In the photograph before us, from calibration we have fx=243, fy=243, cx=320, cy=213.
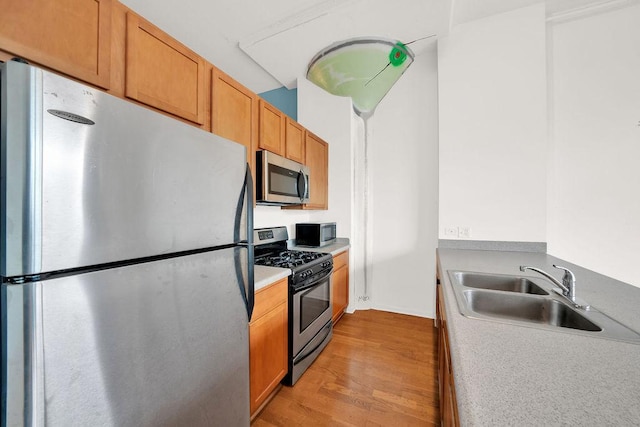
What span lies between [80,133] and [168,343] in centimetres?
69

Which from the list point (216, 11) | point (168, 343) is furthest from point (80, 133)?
point (216, 11)

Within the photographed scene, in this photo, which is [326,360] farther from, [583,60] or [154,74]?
[583,60]

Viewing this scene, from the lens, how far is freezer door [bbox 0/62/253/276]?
54 cm

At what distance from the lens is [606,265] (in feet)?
7.10

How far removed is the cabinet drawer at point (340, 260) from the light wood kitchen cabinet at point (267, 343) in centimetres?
94

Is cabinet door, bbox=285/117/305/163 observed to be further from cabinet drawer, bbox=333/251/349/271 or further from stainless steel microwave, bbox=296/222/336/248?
cabinet drawer, bbox=333/251/349/271

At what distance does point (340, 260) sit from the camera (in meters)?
2.71

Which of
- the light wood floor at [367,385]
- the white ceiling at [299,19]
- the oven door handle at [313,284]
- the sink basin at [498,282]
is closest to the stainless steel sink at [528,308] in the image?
the sink basin at [498,282]

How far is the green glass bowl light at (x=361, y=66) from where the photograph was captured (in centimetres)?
121

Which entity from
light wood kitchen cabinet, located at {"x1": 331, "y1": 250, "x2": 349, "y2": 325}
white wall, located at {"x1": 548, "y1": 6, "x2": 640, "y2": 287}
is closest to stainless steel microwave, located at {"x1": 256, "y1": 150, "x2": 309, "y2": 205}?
light wood kitchen cabinet, located at {"x1": 331, "y1": 250, "x2": 349, "y2": 325}

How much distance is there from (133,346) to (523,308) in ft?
5.10

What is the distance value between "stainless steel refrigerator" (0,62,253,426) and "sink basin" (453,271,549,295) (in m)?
1.33

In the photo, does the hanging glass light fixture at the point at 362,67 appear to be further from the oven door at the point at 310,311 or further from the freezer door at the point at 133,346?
the oven door at the point at 310,311

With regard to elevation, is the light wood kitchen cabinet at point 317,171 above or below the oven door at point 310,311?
above
